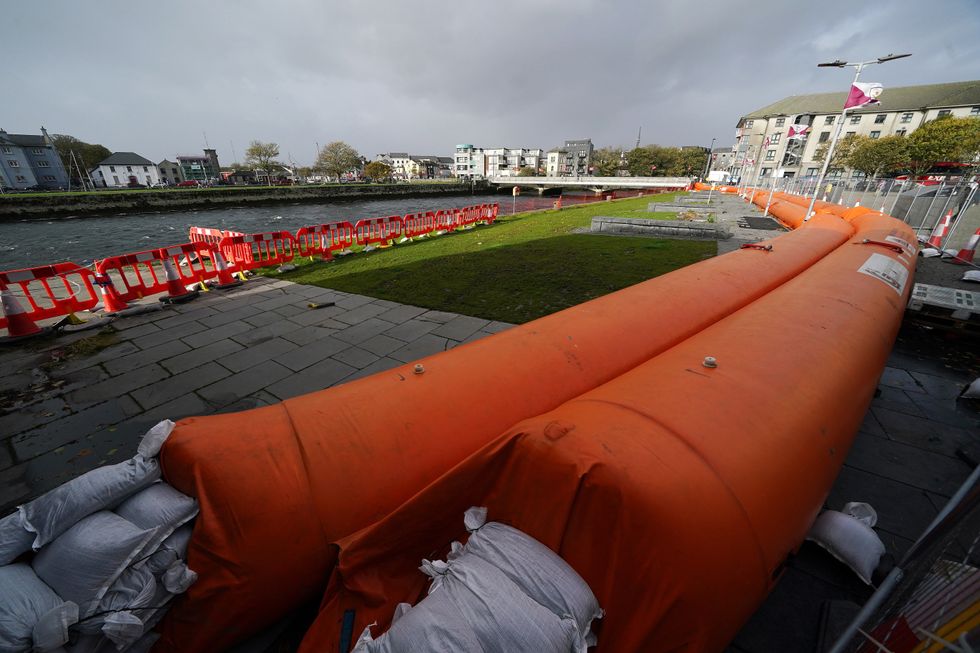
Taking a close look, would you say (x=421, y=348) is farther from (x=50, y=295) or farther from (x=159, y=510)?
(x=50, y=295)

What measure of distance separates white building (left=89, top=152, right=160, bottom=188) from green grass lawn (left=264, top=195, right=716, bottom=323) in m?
83.9

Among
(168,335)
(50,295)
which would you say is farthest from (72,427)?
(50,295)

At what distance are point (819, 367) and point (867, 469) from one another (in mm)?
1553

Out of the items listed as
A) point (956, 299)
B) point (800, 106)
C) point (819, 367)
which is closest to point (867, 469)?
point (819, 367)

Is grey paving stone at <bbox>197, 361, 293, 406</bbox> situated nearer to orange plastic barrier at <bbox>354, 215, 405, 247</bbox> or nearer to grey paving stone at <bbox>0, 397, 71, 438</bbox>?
grey paving stone at <bbox>0, 397, 71, 438</bbox>

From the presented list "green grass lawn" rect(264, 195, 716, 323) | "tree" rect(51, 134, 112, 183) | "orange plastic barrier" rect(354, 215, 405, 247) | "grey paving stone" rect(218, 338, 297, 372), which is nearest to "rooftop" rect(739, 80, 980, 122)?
"green grass lawn" rect(264, 195, 716, 323)

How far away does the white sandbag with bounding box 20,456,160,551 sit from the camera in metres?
1.66

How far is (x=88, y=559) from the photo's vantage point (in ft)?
5.11

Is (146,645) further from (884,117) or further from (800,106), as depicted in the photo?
(800,106)

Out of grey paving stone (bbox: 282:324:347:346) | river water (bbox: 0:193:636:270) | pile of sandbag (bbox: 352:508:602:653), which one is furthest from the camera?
river water (bbox: 0:193:636:270)

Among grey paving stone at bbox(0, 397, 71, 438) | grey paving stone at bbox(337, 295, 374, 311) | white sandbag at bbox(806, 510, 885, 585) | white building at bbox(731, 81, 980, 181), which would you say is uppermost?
white building at bbox(731, 81, 980, 181)

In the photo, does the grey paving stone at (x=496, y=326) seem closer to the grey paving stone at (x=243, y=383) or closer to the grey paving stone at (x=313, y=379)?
the grey paving stone at (x=313, y=379)

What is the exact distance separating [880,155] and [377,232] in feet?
180

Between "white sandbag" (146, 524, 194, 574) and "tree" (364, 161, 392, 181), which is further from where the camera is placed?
"tree" (364, 161, 392, 181)
